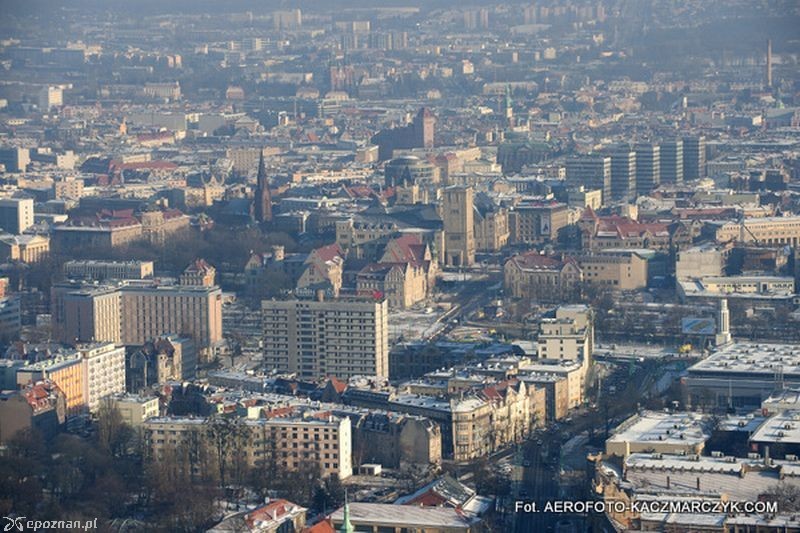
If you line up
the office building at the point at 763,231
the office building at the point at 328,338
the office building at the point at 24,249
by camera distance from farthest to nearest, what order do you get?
the office building at the point at 24,249 < the office building at the point at 763,231 < the office building at the point at 328,338

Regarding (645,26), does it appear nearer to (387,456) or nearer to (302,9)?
(302,9)

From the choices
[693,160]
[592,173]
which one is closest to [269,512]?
[592,173]

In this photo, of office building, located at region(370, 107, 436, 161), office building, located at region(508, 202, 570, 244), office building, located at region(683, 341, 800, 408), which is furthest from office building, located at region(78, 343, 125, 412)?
office building, located at region(370, 107, 436, 161)

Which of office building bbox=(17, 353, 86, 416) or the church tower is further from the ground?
the church tower

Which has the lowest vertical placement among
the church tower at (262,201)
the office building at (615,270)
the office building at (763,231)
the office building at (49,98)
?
the office building at (615,270)

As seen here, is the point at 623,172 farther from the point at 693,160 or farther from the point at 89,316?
the point at 89,316

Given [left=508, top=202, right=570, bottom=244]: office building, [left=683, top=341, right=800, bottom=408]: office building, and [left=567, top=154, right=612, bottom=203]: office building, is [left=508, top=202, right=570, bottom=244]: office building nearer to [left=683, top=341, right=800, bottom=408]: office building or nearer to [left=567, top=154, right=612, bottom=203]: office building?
[left=567, top=154, right=612, bottom=203]: office building

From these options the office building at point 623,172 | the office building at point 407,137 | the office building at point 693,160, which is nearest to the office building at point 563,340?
the office building at point 623,172

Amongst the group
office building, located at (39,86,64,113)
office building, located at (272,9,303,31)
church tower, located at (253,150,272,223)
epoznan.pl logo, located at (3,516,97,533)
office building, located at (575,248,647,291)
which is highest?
office building, located at (272,9,303,31)

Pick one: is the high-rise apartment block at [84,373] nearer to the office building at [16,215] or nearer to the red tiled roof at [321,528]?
the red tiled roof at [321,528]
